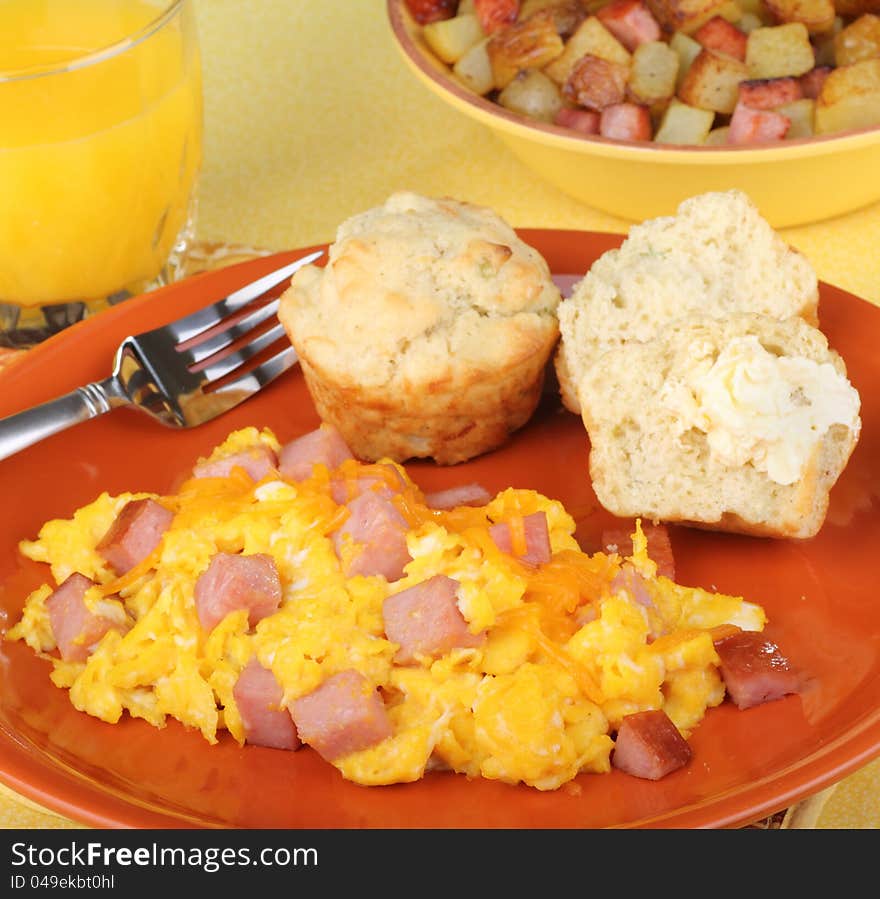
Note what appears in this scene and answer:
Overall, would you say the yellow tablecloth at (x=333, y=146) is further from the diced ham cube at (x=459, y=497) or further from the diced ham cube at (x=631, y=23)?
the diced ham cube at (x=459, y=497)

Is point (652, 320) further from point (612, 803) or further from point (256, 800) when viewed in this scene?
point (256, 800)

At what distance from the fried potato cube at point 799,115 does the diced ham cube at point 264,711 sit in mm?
2346

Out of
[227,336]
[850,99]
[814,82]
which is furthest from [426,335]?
[814,82]

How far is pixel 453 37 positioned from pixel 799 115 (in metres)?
1.09

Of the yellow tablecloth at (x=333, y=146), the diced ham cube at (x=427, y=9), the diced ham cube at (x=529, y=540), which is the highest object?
the diced ham cube at (x=427, y=9)

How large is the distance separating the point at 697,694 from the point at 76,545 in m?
1.37

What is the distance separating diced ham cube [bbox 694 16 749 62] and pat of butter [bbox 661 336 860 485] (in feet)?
5.33

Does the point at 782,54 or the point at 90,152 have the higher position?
the point at 90,152

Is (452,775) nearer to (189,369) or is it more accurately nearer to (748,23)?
(189,369)

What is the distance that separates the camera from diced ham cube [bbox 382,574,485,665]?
2703 mm

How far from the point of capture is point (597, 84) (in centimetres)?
424

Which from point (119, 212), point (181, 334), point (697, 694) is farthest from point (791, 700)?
point (119, 212)

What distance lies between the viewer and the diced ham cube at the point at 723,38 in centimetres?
434

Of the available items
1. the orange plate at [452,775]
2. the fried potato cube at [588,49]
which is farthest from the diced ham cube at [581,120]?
the orange plate at [452,775]
